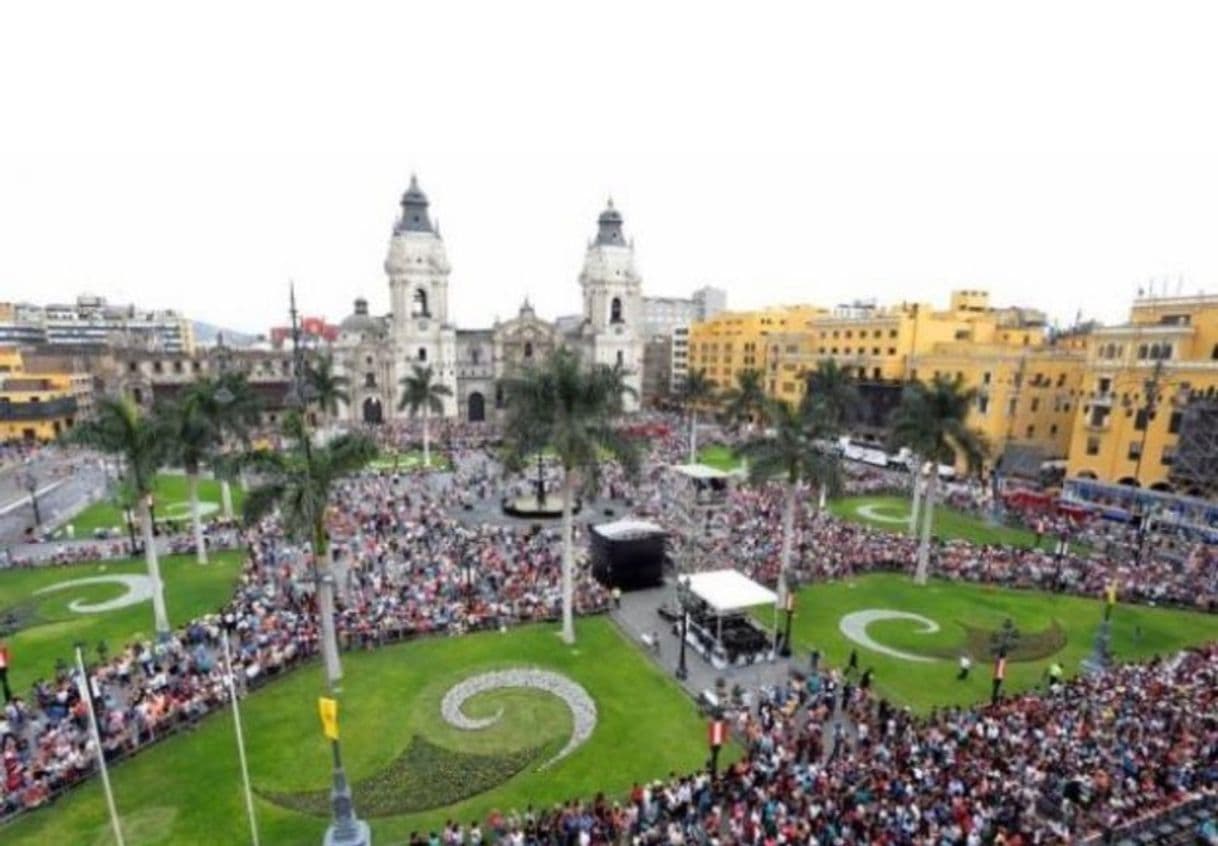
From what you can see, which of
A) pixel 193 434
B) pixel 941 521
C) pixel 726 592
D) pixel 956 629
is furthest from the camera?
pixel 941 521

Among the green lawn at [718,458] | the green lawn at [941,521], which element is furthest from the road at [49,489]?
the green lawn at [941,521]

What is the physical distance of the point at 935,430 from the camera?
1299 inches

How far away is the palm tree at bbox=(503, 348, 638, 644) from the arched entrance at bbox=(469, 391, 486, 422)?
229 ft

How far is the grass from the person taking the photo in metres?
16.6

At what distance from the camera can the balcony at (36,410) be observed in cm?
7138

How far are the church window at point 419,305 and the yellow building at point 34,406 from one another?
128ft

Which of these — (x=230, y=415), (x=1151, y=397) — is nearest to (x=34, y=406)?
(x=230, y=415)

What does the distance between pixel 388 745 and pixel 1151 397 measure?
49752 millimetres

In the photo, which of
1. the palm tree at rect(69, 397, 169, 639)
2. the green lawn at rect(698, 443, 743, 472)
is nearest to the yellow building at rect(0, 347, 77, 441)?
the palm tree at rect(69, 397, 169, 639)

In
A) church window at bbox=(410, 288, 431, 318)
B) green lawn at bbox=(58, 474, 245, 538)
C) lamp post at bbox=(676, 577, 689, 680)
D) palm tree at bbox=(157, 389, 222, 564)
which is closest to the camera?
lamp post at bbox=(676, 577, 689, 680)

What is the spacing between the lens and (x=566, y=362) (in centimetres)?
2505

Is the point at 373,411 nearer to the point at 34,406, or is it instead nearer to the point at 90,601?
the point at 34,406

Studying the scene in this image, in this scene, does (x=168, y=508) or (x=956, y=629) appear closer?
(x=956, y=629)

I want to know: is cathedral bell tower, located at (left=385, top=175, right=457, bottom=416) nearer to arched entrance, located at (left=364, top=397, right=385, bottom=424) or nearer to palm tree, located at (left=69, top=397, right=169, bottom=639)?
arched entrance, located at (left=364, top=397, right=385, bottom=424)
